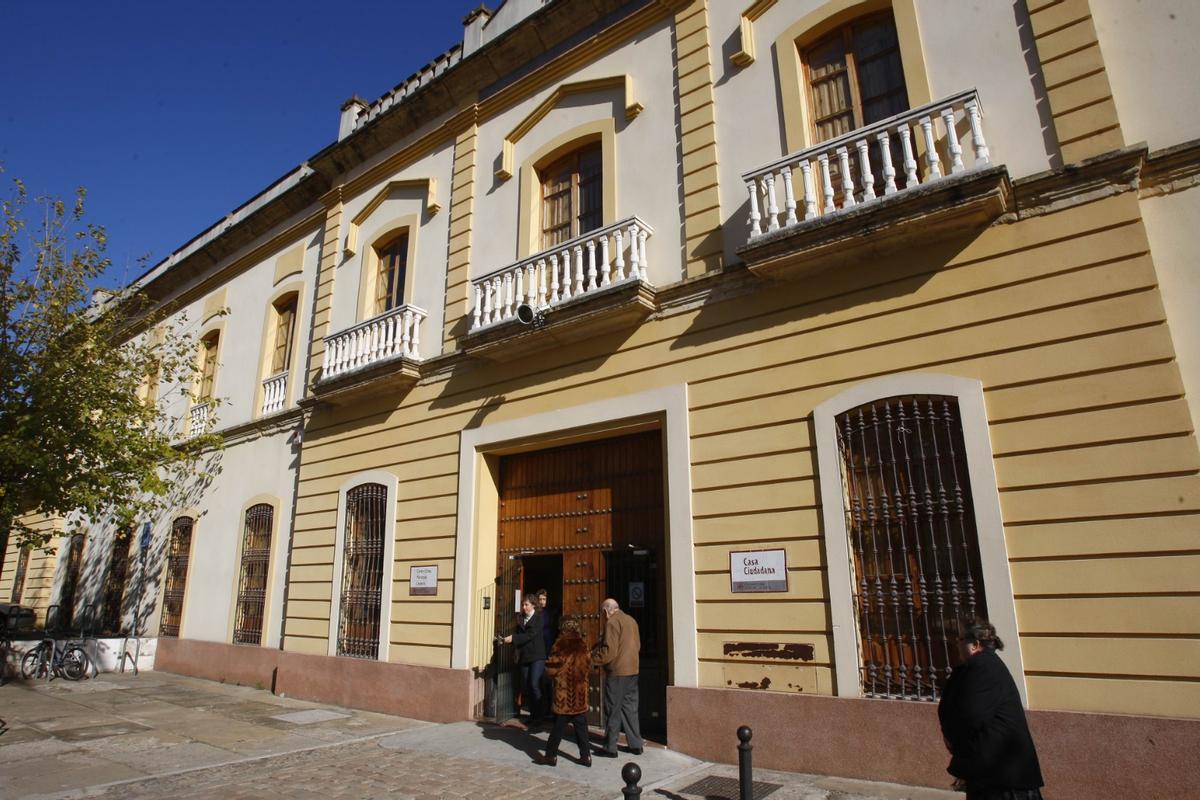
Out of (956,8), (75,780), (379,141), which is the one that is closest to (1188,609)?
(956,8)

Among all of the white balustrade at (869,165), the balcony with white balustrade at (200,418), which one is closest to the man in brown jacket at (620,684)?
the white balustrade at (869,165)

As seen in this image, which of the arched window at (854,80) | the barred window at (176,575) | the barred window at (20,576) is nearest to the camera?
the arched window at (854,80)

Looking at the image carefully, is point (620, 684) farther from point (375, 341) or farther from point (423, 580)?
point (375, 341)

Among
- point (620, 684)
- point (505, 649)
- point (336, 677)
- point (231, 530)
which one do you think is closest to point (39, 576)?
point (231, 530)

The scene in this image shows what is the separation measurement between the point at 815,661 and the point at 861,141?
194 inches

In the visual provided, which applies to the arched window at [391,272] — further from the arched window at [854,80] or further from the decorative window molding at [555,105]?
the arched window at [854,80]

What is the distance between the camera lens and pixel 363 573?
11.5 m

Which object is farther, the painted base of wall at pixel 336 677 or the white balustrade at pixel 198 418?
the white balustrade at pixel 198 418

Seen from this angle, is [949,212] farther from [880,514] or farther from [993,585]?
[993,585]

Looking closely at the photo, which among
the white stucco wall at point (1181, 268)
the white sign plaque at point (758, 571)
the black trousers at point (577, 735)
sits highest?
the white stucco wall at point (1181, 268)

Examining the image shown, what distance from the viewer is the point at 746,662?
714 centimetres

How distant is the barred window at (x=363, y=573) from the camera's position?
1116cm

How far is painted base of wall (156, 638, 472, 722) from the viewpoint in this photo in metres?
9.70

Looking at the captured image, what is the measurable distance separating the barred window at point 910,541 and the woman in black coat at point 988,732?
84.2 inches
